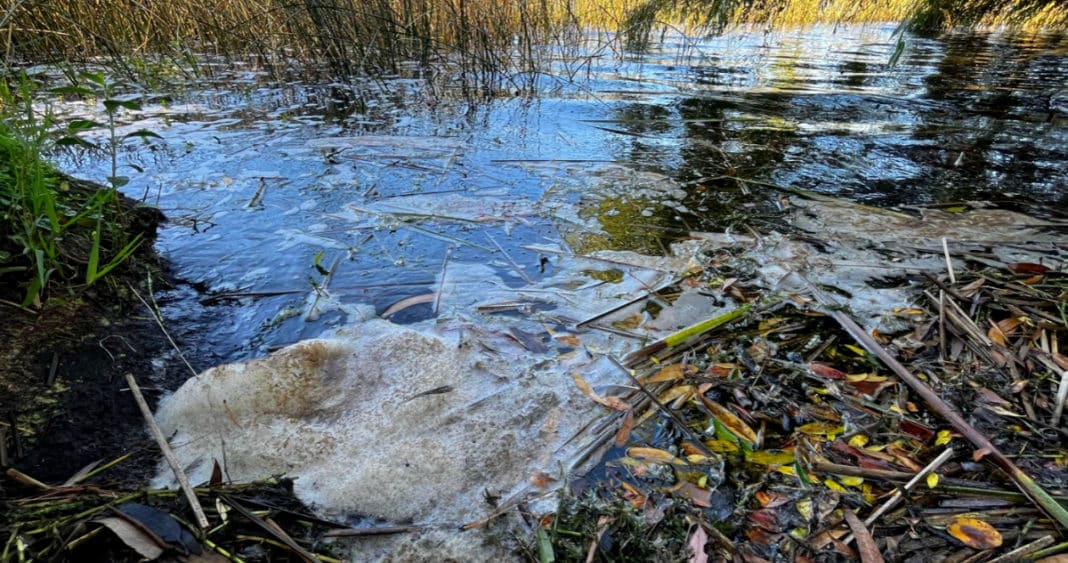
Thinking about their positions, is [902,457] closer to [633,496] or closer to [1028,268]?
[633,496]

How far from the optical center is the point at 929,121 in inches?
187

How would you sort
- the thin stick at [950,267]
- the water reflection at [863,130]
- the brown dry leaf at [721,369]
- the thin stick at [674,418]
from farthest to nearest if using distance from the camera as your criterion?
the water reflection at [863,130] → the thin stick at [950,267] → the brown dry leaf at [721,369] → the thin stick at [674,418]

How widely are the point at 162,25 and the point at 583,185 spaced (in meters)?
6.51

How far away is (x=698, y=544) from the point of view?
44.3 inches

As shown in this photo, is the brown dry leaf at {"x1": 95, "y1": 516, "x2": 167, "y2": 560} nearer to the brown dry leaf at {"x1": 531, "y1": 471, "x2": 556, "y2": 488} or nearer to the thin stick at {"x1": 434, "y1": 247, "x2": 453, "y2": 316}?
the brown dry leaf at {"x1": 531, "y1": 471, "x2": 556, "y2": 488}

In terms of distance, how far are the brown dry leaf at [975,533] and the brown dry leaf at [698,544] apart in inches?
20.3

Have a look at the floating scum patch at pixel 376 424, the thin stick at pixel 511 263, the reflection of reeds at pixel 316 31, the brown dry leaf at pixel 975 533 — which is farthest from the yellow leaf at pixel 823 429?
the reflection of reeds at pixel 316 31

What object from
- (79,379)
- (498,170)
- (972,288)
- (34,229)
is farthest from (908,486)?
Answer: (498,170)

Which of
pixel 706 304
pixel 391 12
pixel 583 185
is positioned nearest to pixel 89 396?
pixel 706 304

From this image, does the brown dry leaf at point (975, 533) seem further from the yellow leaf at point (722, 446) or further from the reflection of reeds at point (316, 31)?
the reflection of reeds at point (316, 31)

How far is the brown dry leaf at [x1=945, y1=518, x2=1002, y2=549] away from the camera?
1.08 m

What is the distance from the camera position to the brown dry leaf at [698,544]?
3.61 feet

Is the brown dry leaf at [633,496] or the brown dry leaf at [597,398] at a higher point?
the brown dry leaf at [597,398]

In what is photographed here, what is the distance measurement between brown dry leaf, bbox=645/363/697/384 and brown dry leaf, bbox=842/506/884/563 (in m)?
0.58
